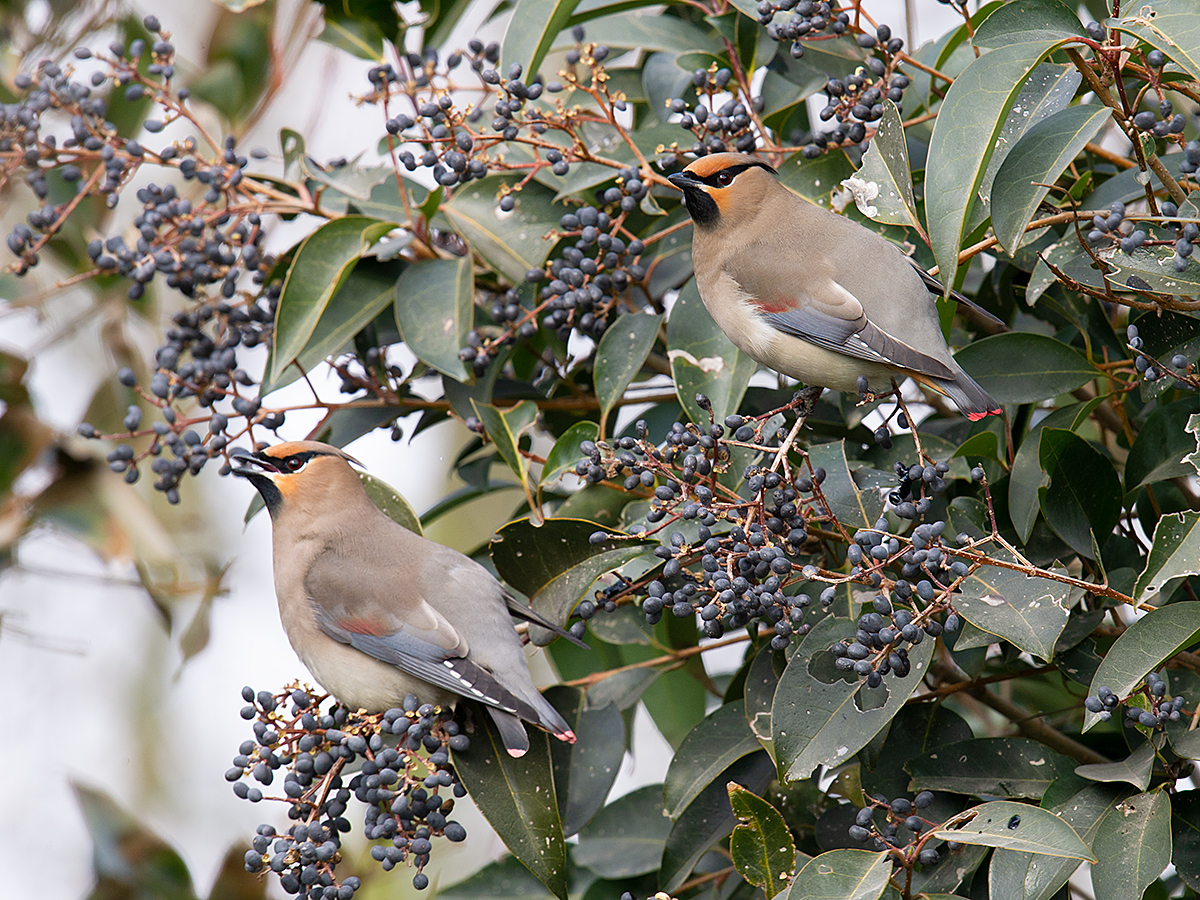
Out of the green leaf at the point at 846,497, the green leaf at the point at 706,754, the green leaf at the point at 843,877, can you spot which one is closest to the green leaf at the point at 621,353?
the green leaf at the point at 846,497

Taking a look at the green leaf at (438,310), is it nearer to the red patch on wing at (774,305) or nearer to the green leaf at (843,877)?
the red patch on wing at (774,305)

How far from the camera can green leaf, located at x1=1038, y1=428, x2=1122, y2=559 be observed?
2035 mm

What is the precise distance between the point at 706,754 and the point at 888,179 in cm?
109

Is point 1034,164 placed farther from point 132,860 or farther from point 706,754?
point 132,860

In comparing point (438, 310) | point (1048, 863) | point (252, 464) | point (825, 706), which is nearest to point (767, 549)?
point (825, 706)

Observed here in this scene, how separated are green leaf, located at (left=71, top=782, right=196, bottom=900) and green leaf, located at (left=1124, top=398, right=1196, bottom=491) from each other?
241cm

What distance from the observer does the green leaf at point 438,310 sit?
7.97ft

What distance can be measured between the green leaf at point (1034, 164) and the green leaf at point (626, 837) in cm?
144

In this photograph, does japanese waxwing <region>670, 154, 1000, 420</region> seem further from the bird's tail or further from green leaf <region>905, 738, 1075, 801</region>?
green leaf <region>905, 738, 1075, 801</region>

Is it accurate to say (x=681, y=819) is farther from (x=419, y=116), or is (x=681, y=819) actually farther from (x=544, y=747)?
(x=419, y=116)

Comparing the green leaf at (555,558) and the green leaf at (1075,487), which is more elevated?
the green leaf at (1075,487)

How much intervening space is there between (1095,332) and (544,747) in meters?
1.32

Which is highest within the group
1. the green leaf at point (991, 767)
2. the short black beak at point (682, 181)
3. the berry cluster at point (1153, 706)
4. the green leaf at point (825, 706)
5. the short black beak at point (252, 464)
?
the short black beak at point (682, 181)

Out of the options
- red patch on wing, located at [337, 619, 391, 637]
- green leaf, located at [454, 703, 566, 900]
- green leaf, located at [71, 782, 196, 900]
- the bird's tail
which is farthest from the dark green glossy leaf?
green leaf, located at [71, 782, 196, 900]
